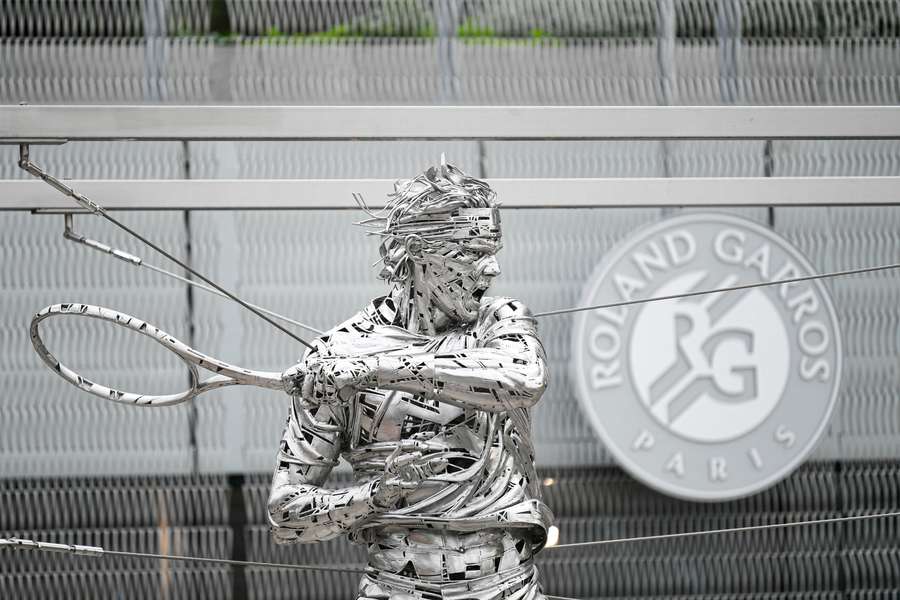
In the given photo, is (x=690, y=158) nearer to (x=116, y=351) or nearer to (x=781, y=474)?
(x=781, y=474)

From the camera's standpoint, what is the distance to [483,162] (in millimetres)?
5414

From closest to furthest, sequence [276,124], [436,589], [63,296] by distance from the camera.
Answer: [436,589]
[276,124]
[63,296]

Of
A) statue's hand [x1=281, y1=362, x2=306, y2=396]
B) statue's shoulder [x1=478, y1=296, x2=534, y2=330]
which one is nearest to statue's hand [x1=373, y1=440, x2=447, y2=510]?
statue's hand [x1=281, y1=362, x2=306, y2=396]

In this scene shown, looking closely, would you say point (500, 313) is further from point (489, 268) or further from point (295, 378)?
point (295, 378)

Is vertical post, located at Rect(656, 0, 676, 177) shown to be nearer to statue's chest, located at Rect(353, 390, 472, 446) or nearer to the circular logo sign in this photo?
the circular logo sign

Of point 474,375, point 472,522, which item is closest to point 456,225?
point 474,375

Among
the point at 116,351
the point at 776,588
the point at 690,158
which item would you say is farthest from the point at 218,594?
the point at 690,158

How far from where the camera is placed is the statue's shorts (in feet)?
10.1

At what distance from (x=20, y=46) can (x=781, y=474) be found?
141 inches

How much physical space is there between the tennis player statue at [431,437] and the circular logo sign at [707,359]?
7.14 ft

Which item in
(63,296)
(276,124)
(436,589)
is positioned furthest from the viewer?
(63,296)

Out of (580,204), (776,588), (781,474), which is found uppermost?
(580,204)

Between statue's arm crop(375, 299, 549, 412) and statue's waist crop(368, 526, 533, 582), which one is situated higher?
statue's arm crop(375, 299, 549, 412)

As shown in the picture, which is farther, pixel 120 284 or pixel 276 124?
pixel 120 284
